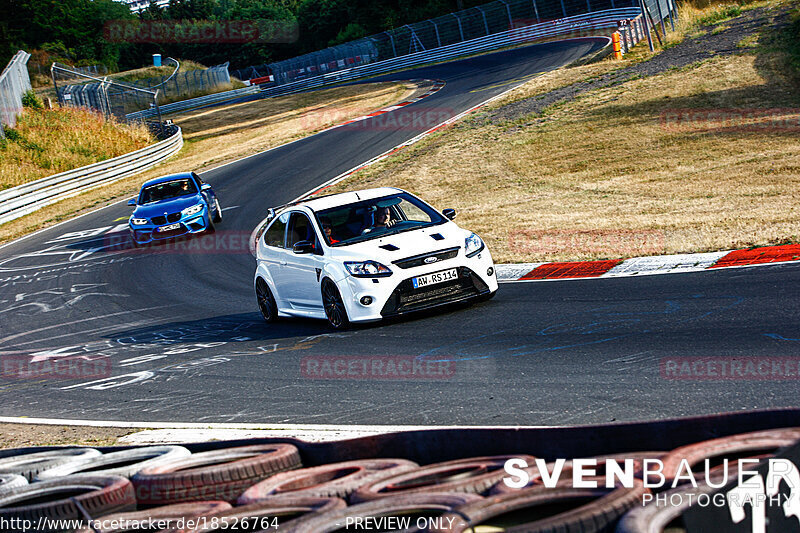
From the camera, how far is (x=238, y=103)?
64.4 metres

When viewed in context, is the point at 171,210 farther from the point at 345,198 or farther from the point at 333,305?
the point at 333,305

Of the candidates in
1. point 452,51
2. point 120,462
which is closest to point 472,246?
point 120,462

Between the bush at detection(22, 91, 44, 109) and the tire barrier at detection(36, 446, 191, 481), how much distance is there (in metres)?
39.8

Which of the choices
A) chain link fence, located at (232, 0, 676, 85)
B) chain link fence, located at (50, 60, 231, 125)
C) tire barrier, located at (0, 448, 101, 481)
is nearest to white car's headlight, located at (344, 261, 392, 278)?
tire barrier, located at (0, 448, 101, 481)

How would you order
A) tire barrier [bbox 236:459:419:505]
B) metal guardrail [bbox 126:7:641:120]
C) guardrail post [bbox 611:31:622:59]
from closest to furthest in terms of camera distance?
tire barrier [bbox 236:459:419:505] → guardrail post [bbox 611:31:622:59] → metal guardrail [bbox 126:7:641:120]

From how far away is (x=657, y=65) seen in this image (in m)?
31.5

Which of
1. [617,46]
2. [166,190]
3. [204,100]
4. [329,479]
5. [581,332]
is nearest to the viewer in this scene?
[329,479]

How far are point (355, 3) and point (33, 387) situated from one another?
89.6 meters

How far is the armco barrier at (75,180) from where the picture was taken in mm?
30231

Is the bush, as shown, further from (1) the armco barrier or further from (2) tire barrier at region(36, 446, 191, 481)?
(2) tire barrier at region(36, 446, 191, 481)

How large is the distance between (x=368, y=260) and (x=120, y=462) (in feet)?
15.4

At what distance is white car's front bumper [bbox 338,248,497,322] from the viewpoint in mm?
9859

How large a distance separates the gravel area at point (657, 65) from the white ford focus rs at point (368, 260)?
791 inches

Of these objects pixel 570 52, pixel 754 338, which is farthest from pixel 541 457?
pixel 570 52
